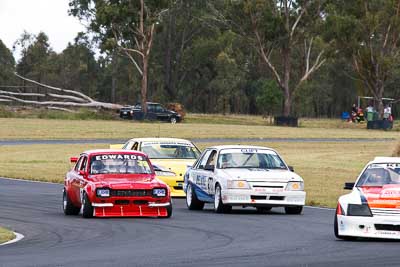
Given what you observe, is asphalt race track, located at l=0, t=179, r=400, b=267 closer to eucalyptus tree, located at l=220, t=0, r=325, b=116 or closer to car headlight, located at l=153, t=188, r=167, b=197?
car headlight, located at l=153, t=188, r=167, b=197

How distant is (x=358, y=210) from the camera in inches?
608

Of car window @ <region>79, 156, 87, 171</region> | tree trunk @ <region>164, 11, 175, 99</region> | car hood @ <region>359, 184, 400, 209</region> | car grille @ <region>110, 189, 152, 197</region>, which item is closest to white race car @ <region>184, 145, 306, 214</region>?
car grille @ <region>110, 189, 152, 197</region>

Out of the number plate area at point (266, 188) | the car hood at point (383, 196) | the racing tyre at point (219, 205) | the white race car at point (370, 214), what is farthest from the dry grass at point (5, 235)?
the number plate area at point (266, 188)

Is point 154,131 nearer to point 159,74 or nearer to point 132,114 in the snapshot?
point 132,114

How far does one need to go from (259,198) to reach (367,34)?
66723 millimetres

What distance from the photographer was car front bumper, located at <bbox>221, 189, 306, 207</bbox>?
20.8 metres

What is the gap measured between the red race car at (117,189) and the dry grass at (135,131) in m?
41.0

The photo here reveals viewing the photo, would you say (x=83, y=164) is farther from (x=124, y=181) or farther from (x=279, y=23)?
(x=279, y=23)

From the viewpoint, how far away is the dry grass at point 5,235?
15716mm

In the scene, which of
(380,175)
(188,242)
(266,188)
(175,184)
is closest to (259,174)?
(266,188)

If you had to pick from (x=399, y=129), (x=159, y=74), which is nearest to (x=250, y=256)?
(x=399, y=129)

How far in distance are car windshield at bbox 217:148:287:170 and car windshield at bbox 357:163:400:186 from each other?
5.19m

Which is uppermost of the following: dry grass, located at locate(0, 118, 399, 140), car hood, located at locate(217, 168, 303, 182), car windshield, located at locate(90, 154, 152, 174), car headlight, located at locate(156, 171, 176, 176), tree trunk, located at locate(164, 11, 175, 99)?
tree trunk, located at locate(164, 11, 175, 99)

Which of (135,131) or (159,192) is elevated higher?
(159,192)
